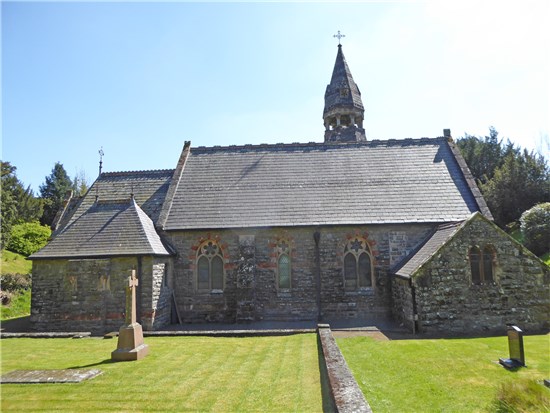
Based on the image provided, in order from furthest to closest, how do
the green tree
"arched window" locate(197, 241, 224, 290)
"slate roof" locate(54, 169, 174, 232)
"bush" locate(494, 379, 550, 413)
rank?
the green tree < "slate roof" locate(54, 169, 174, 232) < "arched window" locate(197, 241, 224, 290) < "bush" locate(494, 379, 550, 413)

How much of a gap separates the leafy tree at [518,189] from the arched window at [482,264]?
2592 cm

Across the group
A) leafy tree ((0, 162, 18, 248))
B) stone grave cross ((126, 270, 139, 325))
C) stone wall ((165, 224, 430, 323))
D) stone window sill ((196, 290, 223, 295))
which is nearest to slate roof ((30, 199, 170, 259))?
stone wall ((165, 224, 430, 323))

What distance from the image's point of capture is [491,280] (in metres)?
15.0

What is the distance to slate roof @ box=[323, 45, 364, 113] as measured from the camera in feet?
Answer: 95.7

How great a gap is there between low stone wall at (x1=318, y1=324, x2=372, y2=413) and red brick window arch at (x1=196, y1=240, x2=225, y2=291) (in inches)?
367

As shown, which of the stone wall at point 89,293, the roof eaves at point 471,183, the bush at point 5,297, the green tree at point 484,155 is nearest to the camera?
the stone wall at point 89,293

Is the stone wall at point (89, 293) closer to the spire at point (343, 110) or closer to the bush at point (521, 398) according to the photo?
the bush at point (521, 398)

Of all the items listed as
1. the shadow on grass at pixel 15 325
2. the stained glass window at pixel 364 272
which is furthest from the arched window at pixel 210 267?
the shadow on grass at pixel 15 325

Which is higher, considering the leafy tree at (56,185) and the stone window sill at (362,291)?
the leafy tree at (56,185)

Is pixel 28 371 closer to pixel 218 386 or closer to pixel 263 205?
pixel 218 386

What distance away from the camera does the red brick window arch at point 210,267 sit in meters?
18.5

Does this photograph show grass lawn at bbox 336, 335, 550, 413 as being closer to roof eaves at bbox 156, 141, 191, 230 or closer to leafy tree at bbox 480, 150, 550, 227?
roof eaves at bbox 156, 141, 191, 230

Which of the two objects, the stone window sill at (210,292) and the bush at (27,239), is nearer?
the stone window sill at (210,292)

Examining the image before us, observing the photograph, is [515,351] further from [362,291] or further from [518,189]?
[518,189]
